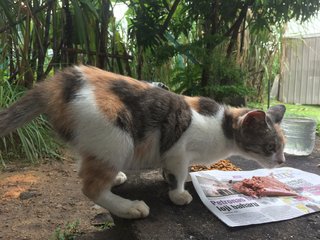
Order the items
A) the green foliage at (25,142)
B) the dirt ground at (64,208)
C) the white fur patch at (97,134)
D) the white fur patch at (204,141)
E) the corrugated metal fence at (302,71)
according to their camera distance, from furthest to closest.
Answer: the corrugated metal fence at (302,71) < the green foliage at (25,142) < the white fur patch at (204,141) < the dirt ground at (64,208) < the white fur patch at (97,134)

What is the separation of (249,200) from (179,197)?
319 mm

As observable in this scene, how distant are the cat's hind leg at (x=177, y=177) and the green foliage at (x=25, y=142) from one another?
1324 millimetres

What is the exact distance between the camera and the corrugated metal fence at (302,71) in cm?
552

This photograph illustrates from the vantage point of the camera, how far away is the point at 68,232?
5.27 ft

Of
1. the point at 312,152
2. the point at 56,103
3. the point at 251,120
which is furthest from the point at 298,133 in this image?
the point at 56,103

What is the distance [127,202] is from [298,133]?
A: 6.03ft

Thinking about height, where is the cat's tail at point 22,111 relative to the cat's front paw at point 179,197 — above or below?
above

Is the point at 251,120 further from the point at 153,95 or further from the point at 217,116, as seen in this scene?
the point at 153,95

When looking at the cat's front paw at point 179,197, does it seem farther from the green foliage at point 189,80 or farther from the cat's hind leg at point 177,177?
the green foliage at point 189,80

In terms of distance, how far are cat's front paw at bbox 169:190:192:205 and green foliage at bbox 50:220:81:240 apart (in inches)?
18.9

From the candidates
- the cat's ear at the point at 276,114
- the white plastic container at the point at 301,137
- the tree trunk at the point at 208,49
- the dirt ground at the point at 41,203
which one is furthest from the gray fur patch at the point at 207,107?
the tree trunk at the point at 208,49

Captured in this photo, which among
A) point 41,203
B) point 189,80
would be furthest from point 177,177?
point 189,80

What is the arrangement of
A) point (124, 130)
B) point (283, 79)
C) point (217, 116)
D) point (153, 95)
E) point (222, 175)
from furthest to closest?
point (283, 79) → point (222, 175) → point (217, 116) → point (153, 95) → point (124, 130)

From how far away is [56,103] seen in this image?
1.32 m
